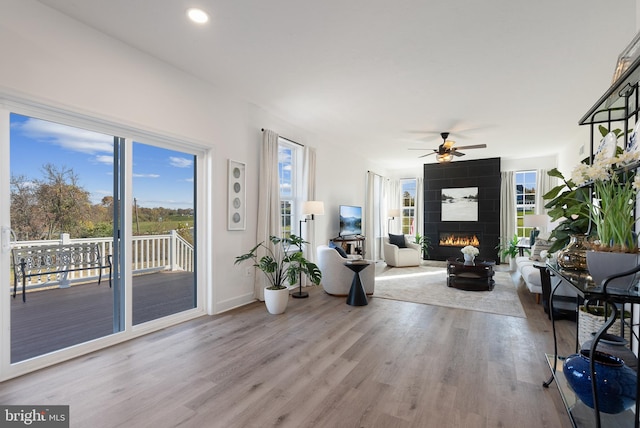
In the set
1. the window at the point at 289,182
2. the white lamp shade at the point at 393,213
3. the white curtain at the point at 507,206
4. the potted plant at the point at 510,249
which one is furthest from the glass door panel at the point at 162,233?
the white curtain at the point at 507,206

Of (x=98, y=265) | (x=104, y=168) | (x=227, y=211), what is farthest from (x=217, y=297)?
(x=104, y=168)

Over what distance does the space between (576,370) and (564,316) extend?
261cm

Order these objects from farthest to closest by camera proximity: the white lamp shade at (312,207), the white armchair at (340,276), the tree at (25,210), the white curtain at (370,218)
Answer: the white curtain at (370,218) → the white lamp shade at (312,207) → the white armchair at (340,276) → the tree at (25,210)

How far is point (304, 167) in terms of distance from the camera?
5441 mm

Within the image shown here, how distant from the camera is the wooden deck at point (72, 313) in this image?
2.43m

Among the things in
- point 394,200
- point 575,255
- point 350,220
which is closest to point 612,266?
point 575,255

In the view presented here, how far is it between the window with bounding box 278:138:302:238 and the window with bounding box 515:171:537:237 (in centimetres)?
619

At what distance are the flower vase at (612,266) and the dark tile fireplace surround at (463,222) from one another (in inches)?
283

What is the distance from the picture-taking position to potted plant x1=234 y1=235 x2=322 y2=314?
3746mm

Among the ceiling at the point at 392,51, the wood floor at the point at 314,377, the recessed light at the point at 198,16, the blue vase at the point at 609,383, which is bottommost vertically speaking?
the wood floor at the point at 314,377

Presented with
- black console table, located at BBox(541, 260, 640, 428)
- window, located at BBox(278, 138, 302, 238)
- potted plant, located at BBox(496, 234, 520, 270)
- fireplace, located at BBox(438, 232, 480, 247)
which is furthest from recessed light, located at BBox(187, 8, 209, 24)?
fireplace, located at BBox(438, 232, 480, 247)

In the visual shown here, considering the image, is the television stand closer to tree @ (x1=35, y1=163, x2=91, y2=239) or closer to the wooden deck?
the wooden deck

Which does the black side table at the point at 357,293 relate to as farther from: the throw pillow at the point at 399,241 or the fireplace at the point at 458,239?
the fireplace at the point at 458,239

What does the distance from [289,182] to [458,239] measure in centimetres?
549
